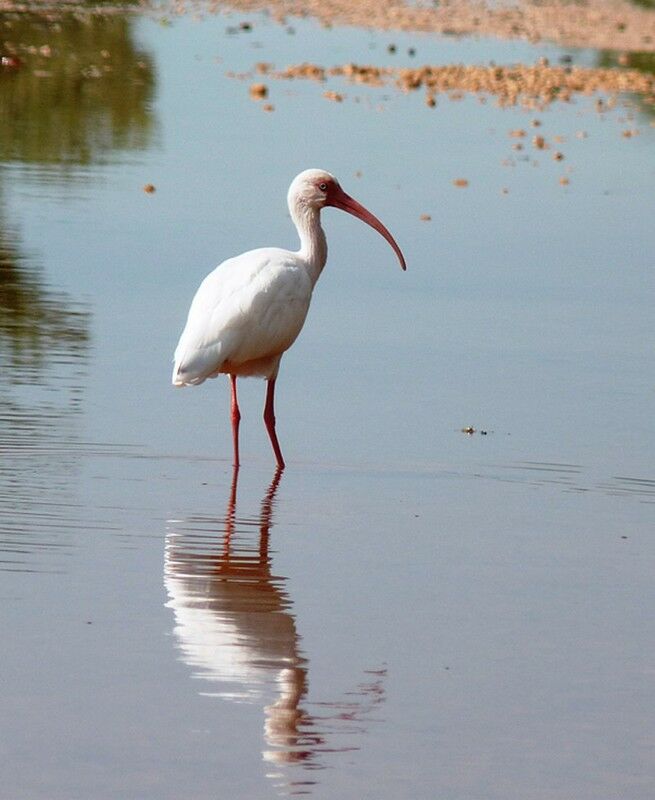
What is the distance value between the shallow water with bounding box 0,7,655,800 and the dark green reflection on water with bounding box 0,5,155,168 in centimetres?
119

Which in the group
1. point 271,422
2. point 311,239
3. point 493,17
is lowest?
point 493,17

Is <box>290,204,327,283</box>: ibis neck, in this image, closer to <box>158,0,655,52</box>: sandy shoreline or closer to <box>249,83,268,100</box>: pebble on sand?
<box>249,83,268,100</box>: pebble on sand

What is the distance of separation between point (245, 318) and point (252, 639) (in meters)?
3.18

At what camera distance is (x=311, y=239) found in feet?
34.4

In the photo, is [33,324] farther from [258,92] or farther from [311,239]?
[258,92]

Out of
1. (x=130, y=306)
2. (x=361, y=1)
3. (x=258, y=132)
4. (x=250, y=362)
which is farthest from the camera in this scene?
(x=361, y=1)

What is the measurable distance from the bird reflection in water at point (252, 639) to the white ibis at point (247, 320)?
1.25 m

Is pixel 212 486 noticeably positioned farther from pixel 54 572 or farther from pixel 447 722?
pixel 447 722

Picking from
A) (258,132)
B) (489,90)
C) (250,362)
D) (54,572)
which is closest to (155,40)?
(489,90)

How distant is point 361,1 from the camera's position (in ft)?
158

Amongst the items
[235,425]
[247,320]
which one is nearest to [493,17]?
[247,320]

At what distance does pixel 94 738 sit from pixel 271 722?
535 millimetres

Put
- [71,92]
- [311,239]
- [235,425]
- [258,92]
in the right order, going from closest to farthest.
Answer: [235,425] < [311,239] < [71,92] < [258,92]

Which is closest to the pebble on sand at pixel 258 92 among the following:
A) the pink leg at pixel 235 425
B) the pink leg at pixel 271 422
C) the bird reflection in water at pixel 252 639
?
the pink leg at pixel 271 422
